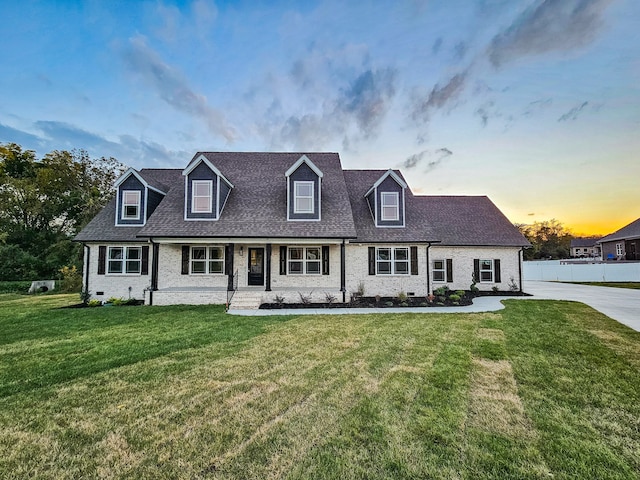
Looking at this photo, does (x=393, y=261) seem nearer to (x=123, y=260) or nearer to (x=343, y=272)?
(x=343, y=272)

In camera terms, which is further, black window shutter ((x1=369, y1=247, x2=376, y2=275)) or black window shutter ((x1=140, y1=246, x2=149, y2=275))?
black window shutter ((x1=369, y1=247, x2=376, y2=275))

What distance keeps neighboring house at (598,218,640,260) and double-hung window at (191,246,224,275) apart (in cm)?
4325

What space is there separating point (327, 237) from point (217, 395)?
10.2 metres

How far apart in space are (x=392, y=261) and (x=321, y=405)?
40.2 ft

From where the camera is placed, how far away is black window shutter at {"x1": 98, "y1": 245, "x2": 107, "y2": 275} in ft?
50.5

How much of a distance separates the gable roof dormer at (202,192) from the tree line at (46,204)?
725 inches

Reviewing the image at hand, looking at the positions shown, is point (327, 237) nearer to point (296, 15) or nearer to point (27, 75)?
point (296, 15)

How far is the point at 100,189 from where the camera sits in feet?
105

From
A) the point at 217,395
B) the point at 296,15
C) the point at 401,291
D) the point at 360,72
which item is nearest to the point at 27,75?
the point at 296,15

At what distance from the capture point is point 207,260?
15461 mm

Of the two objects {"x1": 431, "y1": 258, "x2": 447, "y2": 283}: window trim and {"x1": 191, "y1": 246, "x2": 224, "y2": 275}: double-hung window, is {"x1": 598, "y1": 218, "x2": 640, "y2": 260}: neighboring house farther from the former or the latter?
{"x1": 191, "y1": 246, "x2": 224, "y2": 275}: double-hung window

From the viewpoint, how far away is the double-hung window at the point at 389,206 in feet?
53.7

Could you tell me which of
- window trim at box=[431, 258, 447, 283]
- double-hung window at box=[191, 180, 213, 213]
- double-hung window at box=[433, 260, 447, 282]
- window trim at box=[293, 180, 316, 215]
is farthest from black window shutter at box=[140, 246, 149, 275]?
double-hung window at box=[433, 260, 447, 282]

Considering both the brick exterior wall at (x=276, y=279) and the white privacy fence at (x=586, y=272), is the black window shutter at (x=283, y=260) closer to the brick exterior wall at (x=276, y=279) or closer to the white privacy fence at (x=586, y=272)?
the brick exterior wall at (x=276, y=279)
